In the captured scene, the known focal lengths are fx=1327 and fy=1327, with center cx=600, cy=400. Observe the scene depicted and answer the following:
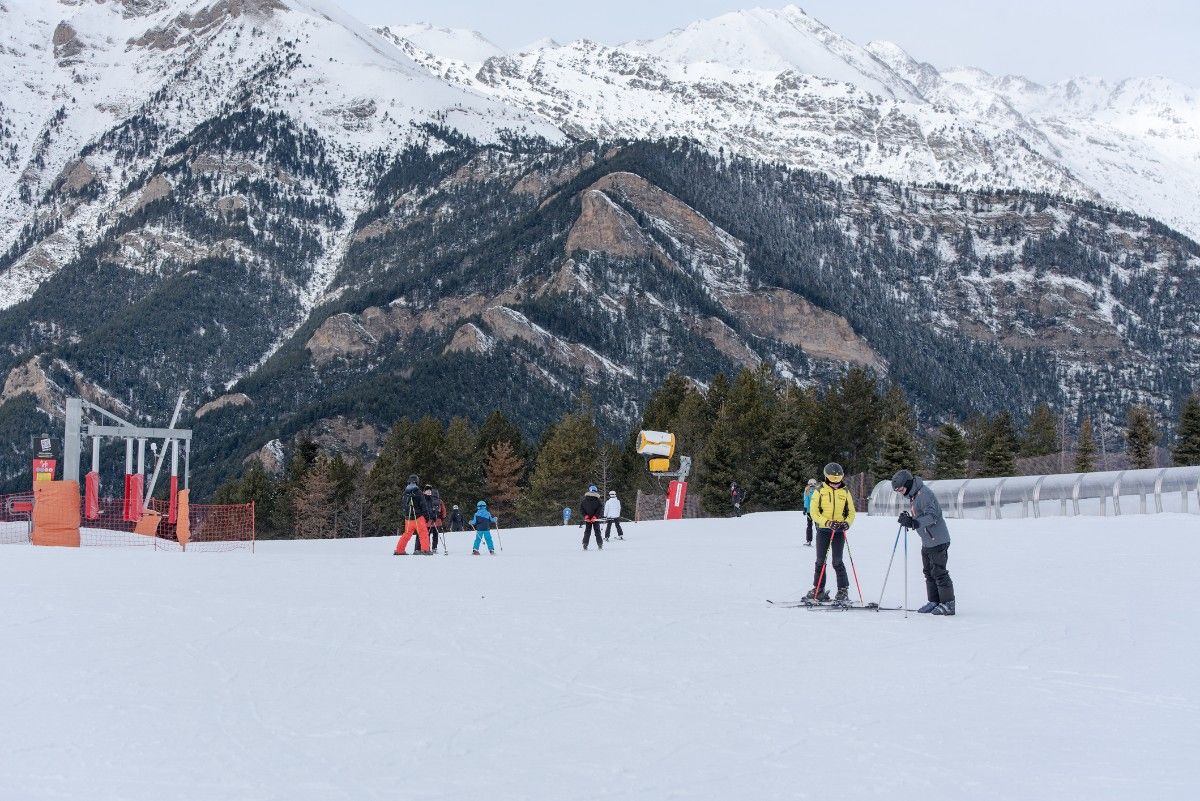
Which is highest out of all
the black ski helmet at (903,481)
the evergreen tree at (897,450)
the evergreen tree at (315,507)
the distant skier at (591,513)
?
the evergreen tree at (897,450)

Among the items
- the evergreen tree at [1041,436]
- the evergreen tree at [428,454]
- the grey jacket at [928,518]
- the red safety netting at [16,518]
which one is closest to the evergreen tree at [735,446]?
the evergreen tree at [428,454]

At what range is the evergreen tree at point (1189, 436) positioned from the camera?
8100 centimetres

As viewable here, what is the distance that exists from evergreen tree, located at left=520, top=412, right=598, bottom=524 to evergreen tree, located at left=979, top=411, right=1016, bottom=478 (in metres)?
26.2

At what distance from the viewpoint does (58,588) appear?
19.3 m

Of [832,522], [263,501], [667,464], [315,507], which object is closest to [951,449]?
[667,464]

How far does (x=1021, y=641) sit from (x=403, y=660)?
22.0 ft

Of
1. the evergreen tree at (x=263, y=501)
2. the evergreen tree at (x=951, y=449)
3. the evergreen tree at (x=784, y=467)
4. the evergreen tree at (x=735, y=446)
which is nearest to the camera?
the evergreen tree at (x=784, y=467)

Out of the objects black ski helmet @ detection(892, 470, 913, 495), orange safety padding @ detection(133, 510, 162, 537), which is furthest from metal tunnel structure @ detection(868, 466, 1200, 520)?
orange safety padding @ detection(133, 510, 162, 537)

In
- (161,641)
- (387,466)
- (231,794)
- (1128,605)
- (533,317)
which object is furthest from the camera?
(533,317)

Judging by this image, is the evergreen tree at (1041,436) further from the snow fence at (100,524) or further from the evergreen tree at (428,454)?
the snow fence at (100,524)

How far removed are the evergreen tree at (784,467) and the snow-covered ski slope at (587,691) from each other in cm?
4720

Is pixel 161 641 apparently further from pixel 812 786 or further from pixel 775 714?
pixel 812 786

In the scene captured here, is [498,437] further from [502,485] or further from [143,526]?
[143,526]

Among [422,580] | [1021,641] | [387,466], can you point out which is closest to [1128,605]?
[1021,641]
